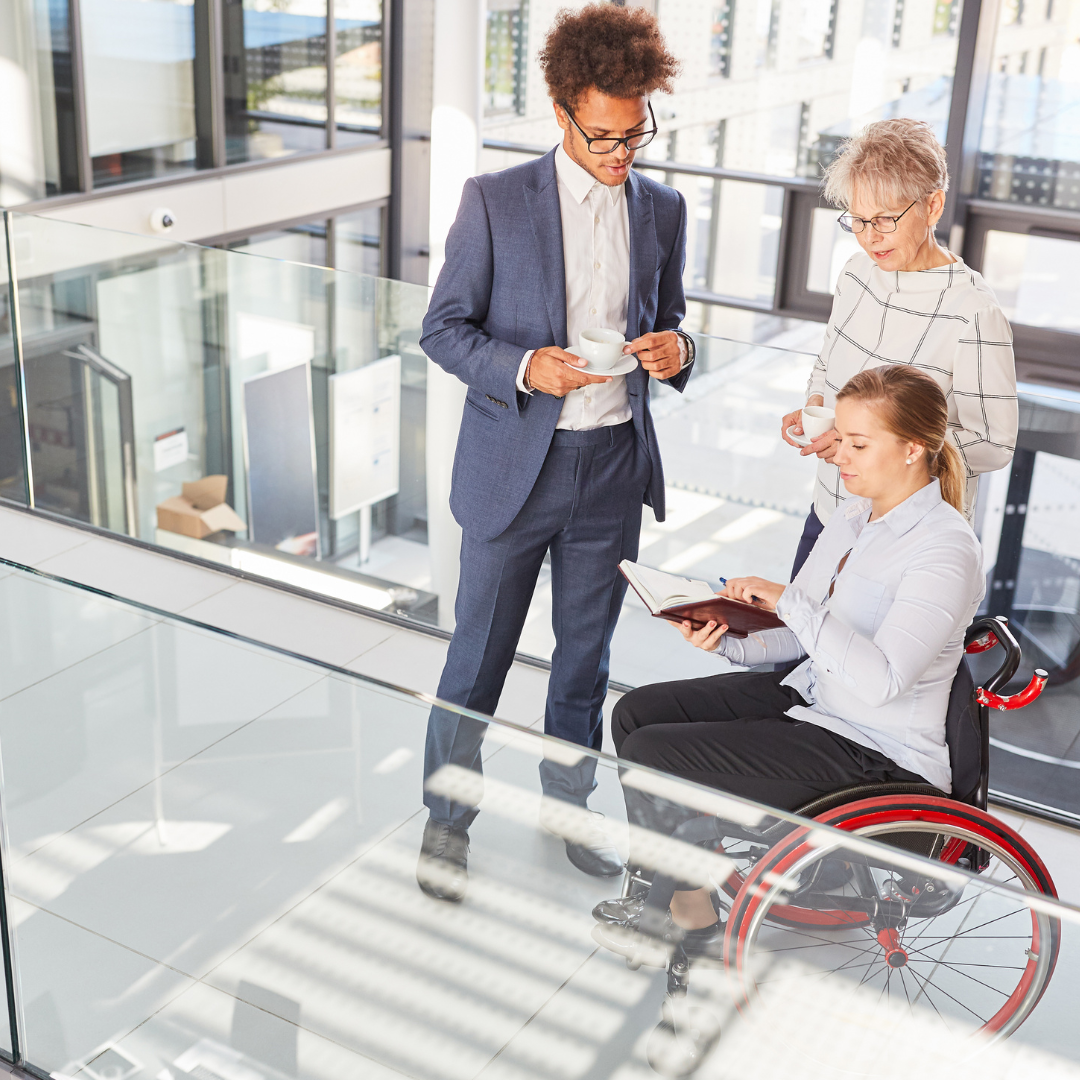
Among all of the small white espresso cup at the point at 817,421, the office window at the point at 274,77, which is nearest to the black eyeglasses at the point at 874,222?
the small white espresso cup at the point at 817,421

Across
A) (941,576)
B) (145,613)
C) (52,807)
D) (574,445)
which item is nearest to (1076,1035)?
(941,576)

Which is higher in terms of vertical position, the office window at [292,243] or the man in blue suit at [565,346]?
the man in blue suit at [565,346]

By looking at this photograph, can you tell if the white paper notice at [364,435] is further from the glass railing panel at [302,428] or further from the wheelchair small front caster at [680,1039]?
the wheelchair small front caster at [680,1039]

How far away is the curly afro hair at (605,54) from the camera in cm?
200

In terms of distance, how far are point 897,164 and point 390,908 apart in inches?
56.0

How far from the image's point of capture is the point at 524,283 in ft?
7.15

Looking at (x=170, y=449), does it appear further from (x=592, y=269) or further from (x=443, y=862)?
(x=443, y=862)

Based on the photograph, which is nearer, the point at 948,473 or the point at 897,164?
the point at 948,473

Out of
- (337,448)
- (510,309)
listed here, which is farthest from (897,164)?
(337,448)

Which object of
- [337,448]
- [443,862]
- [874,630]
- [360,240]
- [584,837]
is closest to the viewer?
[584,837]

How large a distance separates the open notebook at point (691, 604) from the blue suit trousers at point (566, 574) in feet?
0.77

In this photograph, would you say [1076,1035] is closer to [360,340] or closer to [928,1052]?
[928,1052]

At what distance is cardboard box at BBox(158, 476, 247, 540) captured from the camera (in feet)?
14.3

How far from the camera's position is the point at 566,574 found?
2389mm
